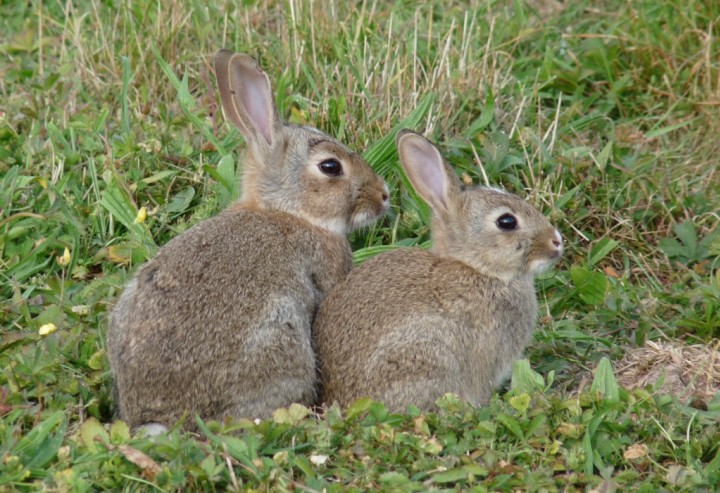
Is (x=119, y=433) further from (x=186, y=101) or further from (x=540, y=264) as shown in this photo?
(x=186, y=101)

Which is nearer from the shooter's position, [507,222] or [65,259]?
[507,222]

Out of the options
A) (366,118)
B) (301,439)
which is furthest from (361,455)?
(366,118)

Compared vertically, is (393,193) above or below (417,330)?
below

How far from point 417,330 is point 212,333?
948 millimetres

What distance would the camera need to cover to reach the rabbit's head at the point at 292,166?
596 centimetres

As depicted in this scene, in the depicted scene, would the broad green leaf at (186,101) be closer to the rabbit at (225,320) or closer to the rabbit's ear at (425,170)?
the rabbit at (225,320)

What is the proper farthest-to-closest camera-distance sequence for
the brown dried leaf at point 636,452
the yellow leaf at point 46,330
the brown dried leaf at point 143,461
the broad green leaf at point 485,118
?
1. the broad green leaf at point 485,118
2. the yellow leaf at point 46,330
3. the brown dried leaf at point 636,452
4. the brown dried leaf at point 143,461

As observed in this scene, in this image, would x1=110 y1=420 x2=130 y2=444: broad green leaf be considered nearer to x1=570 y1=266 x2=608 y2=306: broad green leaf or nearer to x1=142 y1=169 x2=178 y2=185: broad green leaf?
x1=142 y1=169 x2=178 y2=185: broad green leaf

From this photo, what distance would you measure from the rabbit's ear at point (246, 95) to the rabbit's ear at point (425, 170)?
2.32 feet

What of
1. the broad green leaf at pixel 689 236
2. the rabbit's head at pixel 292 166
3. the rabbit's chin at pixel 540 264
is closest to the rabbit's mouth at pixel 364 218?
the rabbit's head at pixel 292 166

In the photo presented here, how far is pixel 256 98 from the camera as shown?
6.04 meters

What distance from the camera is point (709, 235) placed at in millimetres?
6758

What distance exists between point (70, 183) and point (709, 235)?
3.75 metres

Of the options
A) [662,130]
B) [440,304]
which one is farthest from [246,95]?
[662,130]
